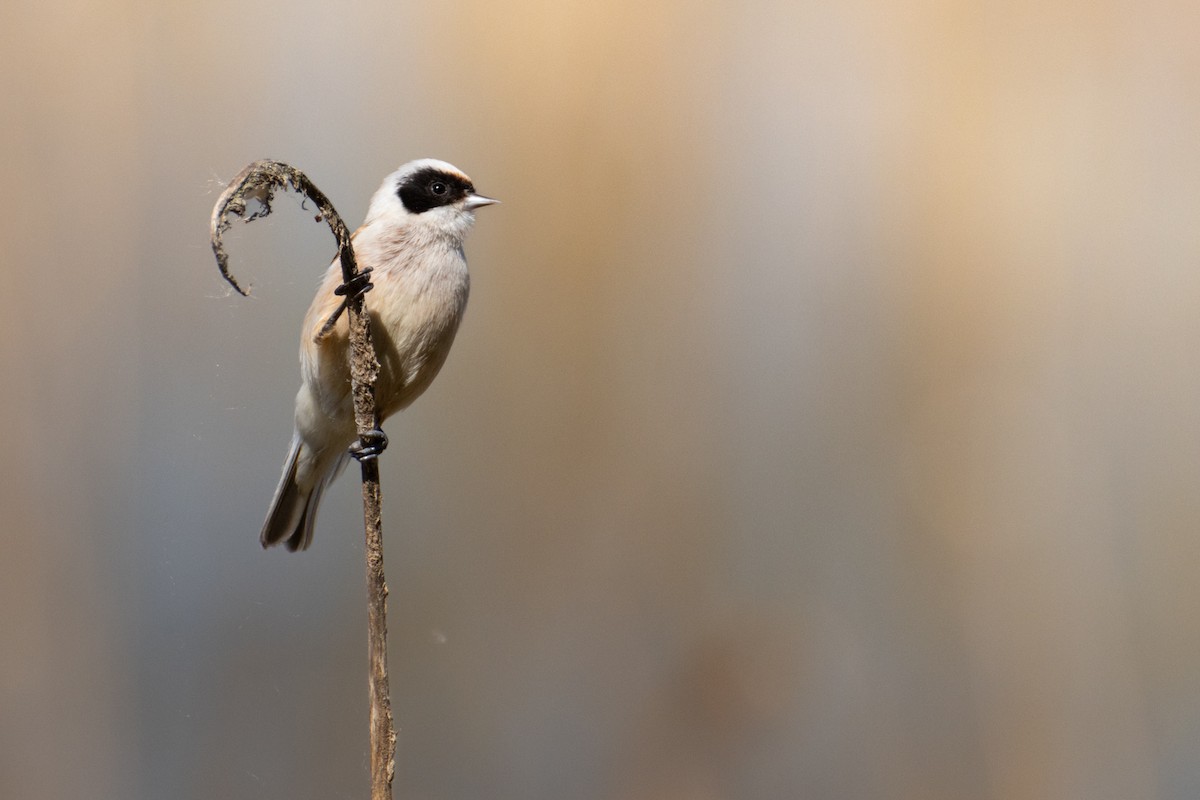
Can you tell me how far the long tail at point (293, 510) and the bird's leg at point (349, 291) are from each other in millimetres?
315

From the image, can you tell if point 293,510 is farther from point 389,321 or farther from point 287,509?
point 389,321

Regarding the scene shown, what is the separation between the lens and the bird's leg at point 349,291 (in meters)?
1.17

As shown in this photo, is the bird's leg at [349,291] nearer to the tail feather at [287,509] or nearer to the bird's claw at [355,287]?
the bird's claw at [355,287]

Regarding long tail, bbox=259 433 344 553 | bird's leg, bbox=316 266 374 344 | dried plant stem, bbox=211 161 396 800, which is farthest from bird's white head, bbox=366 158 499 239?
dried plant stem, bbox=211 161 396 800

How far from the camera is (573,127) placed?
2.04 meters

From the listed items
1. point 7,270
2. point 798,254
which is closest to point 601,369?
point 798,254

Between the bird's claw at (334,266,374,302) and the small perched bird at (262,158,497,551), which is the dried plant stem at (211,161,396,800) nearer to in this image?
the bird's claw at (334,266,374,302)

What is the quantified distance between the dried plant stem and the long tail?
2.07ft

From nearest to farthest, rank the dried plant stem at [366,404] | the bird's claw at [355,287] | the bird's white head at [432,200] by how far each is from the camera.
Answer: the dried plant stem at [366,404] < the bird's claw at [355,287] < the bird's white head at [432,200]

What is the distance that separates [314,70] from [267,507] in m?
0.80

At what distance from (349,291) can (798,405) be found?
1.17 m

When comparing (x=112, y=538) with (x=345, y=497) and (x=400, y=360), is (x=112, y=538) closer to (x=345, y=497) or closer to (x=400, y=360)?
(x=345, y=497)

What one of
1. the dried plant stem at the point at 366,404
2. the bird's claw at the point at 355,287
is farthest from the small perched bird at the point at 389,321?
the dried plant stem at the point at 366,404

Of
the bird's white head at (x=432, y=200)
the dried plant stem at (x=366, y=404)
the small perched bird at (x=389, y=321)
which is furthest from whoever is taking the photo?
the bird's white head at (x=432, y=200)
